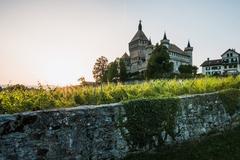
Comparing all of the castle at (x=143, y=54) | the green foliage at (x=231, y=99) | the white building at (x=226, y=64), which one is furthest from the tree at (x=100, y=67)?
the green foliage at (x=231, y=99)

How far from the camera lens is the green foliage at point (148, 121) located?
7844 mm

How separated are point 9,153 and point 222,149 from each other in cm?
538

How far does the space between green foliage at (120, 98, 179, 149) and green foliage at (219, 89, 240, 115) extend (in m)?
3.09

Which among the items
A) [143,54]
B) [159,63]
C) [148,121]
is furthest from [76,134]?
[143,54]

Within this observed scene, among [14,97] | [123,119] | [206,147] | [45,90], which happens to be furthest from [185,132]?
[14,97]

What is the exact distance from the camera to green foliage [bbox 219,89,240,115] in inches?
433

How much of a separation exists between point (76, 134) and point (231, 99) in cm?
667

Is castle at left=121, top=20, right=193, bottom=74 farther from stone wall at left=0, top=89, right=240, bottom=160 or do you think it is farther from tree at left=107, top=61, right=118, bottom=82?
stone wall at left=0, top=89, right=240, bottom=160

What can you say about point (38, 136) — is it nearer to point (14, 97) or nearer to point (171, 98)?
point (14, 97)

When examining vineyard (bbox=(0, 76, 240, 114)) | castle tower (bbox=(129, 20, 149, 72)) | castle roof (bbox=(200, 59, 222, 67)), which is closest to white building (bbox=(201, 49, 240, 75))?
castle roof (bbox=(200, 59, 222, 67))

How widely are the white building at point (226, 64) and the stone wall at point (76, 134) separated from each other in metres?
89.9

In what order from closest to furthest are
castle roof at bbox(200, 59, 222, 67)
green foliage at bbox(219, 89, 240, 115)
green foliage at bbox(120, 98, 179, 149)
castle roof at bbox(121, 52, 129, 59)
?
green foliage at bbox(120, 98, 179, 149)
green foliage at bbox(219, 89, 240, 115)
castle roof at bbox(200, 59, 222, 67)
castle roof at bbox(121, 52, 129, 59)

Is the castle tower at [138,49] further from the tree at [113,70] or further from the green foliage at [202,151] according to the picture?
the green foliage at [202,151]

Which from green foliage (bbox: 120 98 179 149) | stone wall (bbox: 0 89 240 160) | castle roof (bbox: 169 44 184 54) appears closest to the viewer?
stone wall (bbox: 0 89 240 160)
